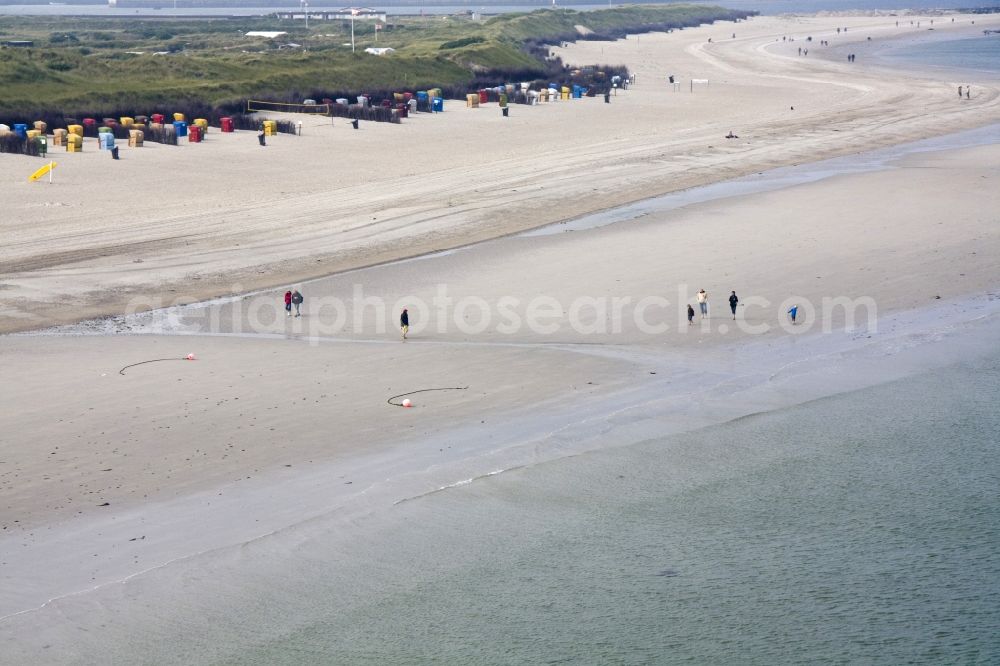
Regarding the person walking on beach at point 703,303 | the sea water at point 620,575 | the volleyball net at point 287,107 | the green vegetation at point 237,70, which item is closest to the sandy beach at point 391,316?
the person walking on beach at point 703,303

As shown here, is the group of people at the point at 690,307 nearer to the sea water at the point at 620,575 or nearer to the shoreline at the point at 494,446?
the shoreline at the point at 494,446

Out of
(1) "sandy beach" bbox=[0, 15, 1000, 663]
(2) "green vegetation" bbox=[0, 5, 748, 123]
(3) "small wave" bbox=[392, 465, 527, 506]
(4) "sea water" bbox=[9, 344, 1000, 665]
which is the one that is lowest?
(4) "sea water" bbox=[9, 344, 1000, 665]

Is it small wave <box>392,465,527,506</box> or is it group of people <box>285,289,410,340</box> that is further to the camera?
group of people <box>285,289,410,340</box>

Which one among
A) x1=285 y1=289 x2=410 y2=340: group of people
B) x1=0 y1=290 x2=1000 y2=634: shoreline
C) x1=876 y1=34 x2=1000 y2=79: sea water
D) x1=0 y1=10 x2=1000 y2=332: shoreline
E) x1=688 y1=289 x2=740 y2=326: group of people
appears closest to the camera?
x1=0 y1=290 x2=1000 y2=634: shoreline

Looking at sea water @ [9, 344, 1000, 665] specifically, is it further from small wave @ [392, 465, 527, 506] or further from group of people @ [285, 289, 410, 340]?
group of people @ [285, 289, 410, 340]

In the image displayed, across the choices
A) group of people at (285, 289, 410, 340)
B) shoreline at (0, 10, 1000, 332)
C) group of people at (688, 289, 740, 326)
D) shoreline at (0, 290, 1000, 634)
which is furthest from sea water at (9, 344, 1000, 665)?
shoreline at (0, 10, 1000, 332)

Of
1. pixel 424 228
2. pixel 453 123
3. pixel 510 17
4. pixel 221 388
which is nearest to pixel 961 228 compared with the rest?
pixel 424 228

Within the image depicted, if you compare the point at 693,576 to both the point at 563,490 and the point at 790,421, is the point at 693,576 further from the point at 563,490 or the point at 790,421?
the point at 790,421
